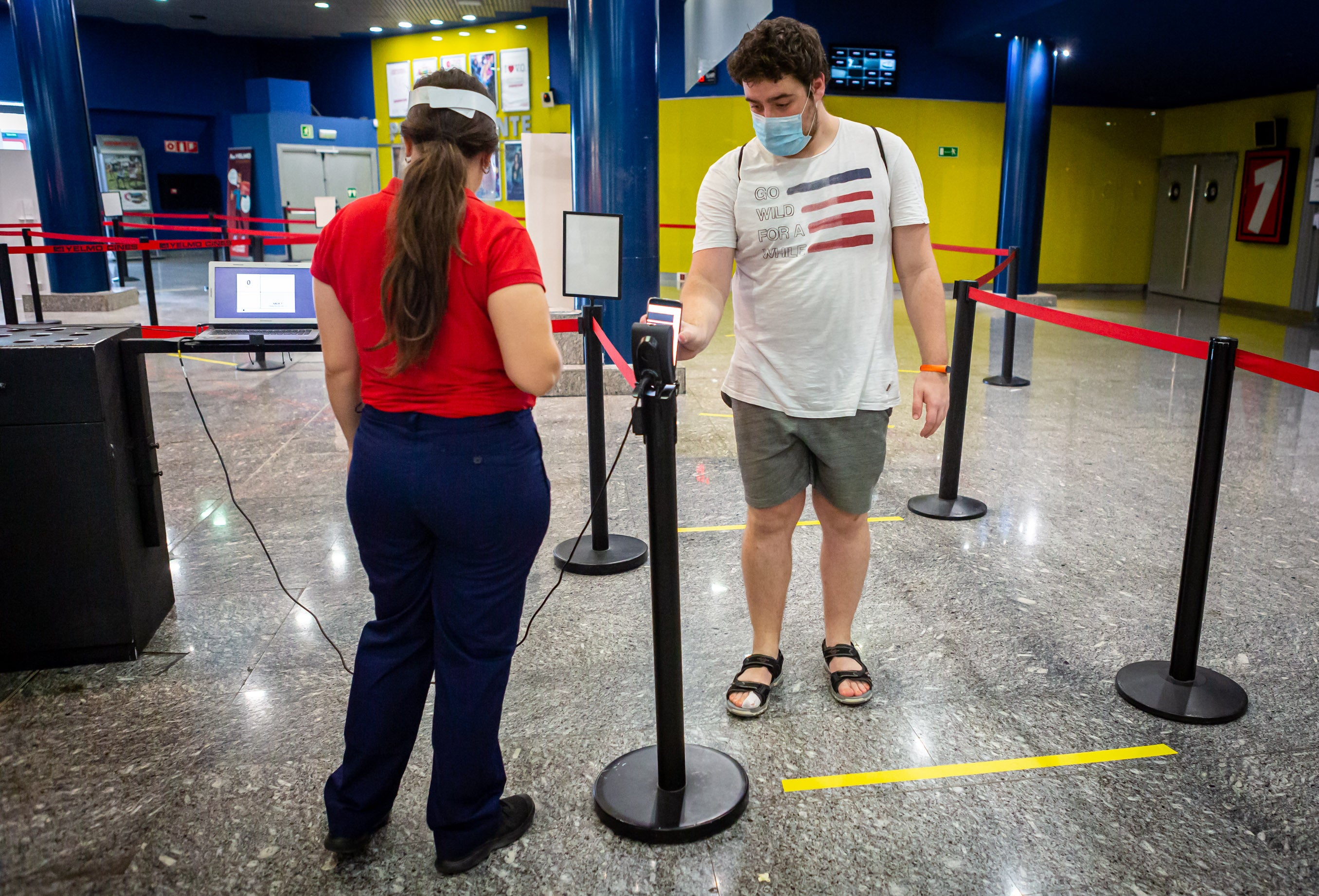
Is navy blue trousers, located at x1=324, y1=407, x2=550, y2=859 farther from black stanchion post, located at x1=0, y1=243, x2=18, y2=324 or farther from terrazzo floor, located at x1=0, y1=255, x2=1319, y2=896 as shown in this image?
black stanchion post, located at x1=0, y1=243, x2=18, y2=324

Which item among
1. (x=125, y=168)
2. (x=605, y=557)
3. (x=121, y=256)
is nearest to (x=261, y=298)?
(x=605, y=557)

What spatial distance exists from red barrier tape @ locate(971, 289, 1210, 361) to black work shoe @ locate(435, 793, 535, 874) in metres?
2.05

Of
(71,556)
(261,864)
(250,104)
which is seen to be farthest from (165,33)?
(261,864)

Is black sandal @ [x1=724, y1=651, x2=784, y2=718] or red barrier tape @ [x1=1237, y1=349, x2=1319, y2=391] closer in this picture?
red barrier tape @ [x1=1237, y1=349, x2=1319, y2=391]

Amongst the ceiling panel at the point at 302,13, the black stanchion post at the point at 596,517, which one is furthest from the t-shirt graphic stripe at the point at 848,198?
the ceiling panel at the point at 302,13

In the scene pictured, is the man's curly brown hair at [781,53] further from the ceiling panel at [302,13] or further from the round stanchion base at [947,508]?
the ceiling panel at [302,13]

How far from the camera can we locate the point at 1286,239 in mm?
12672

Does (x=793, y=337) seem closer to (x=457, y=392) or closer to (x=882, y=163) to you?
(x=882, y=163)

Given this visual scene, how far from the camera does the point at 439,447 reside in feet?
5.43

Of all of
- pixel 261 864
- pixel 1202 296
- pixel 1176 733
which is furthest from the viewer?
pixel 1202 296

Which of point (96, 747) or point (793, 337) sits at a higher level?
point (793, 337)

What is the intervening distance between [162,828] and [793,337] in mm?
1817

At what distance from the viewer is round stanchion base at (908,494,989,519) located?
160 inches

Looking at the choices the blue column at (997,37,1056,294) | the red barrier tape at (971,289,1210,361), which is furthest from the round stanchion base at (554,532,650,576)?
the blue column at (997,37,1056,294)
